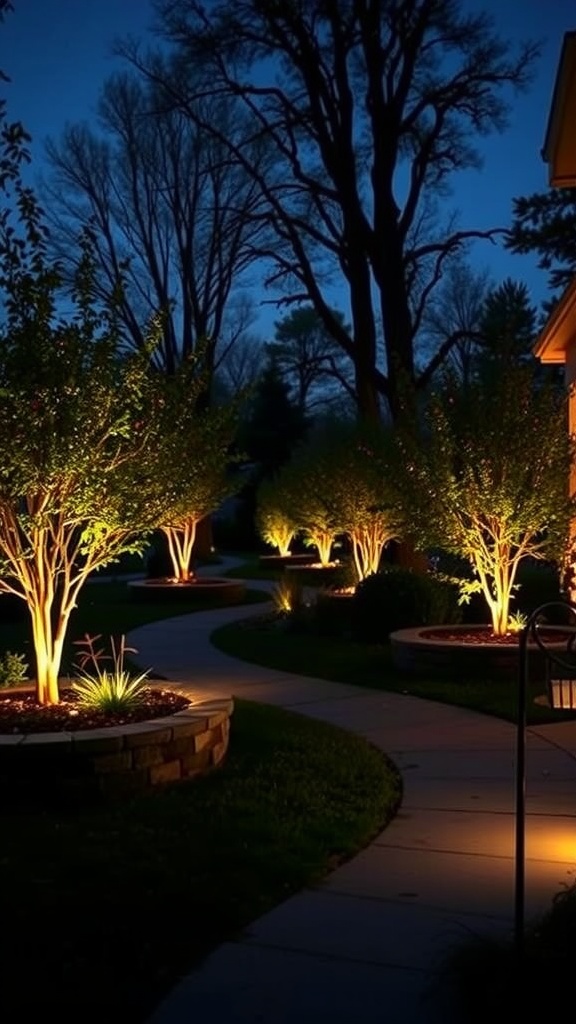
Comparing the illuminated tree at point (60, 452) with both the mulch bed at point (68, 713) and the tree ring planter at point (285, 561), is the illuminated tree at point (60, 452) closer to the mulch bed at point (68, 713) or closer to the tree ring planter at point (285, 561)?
the mulch bed at point (68, 713)

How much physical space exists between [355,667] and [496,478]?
8.31 ft

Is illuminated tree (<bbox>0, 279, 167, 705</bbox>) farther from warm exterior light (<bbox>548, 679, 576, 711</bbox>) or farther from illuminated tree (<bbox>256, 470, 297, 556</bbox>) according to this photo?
illuminated tree (<bbox>256, 470, 297, 556</bbox>)

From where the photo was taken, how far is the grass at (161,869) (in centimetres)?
412

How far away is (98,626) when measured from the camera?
59.7 ft

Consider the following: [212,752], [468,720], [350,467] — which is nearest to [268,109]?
[350,467]

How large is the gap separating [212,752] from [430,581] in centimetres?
816

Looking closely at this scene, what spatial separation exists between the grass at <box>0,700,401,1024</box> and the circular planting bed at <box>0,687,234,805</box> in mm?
124

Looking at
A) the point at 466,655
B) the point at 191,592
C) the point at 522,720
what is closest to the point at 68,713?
the point at 522,720

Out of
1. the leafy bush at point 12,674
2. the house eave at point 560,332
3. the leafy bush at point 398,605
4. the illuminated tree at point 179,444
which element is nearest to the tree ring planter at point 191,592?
the leafy bush at point 398,605

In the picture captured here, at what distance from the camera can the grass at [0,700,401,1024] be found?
13.5 ft

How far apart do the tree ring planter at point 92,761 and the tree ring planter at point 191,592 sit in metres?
15.3

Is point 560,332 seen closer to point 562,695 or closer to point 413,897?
point 562,695

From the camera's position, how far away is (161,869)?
533cm

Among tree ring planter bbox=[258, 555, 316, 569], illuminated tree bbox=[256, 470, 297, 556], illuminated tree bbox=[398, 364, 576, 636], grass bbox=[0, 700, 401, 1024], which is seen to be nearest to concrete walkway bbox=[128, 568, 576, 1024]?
grass bbox=[0, 700, 401, 1024]
